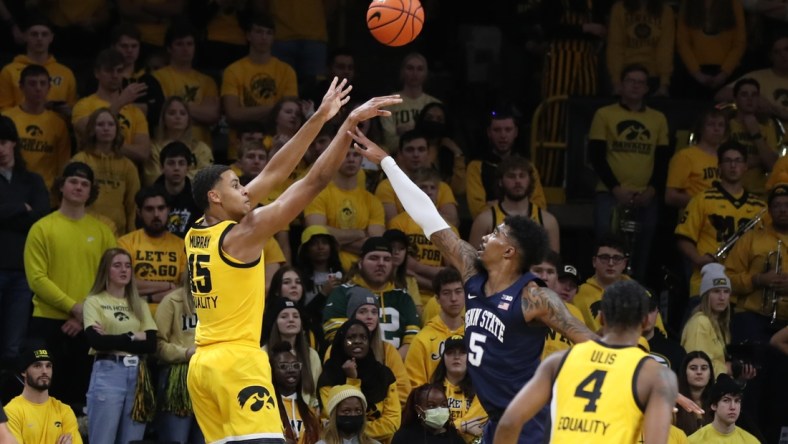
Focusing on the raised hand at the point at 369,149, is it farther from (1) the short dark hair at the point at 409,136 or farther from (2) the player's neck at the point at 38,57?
(2) the player's neck at the point at 38,57

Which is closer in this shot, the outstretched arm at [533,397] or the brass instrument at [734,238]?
the outstretched arm at [533,397]

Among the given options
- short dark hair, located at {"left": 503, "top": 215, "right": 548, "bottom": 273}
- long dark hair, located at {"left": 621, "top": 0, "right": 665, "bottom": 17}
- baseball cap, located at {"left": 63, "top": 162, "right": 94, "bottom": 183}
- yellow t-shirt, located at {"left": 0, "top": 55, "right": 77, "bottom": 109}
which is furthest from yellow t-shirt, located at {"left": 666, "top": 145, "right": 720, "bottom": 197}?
short dark hair, located at {"left": 503, "top": 215, "right": 548, "bottom": 273}

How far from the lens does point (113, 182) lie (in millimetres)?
14750

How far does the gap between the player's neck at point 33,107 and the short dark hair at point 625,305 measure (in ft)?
28.5

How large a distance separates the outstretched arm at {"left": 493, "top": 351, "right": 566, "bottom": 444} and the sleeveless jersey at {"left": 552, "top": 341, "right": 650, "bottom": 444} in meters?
0.04

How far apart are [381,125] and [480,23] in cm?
389

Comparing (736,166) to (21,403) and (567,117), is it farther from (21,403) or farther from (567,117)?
(21,403)

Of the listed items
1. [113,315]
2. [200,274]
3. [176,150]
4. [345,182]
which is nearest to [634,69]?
[345,182]

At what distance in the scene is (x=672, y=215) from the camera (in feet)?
55.6

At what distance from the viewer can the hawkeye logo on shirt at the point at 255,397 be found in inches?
373

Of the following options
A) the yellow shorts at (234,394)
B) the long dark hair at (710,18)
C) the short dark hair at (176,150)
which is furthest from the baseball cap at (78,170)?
the long dark hair at (710,18)

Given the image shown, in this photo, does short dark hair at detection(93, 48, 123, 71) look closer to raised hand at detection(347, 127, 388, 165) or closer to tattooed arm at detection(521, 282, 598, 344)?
raised hand at detection(347, 127, 388, 165)

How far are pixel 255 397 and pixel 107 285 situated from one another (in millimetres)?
4114

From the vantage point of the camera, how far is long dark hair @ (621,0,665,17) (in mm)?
17469
